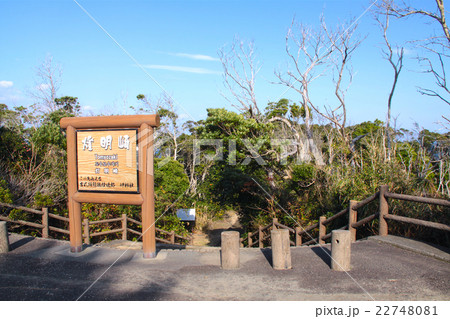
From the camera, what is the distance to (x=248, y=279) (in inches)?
182

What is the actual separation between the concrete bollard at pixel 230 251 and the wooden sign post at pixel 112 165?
1.23 metres

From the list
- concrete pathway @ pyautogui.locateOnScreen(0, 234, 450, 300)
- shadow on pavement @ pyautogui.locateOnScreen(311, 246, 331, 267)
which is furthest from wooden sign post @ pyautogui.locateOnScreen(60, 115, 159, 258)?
shadow on pavement @ pyautogui.locateOnScreen(311, 246, 331, 267)

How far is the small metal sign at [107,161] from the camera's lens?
5473 millimetres

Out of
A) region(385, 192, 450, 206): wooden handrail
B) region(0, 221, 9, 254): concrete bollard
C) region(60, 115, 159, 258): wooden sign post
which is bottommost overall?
region(0, 221, 9, 254): concrete bollard

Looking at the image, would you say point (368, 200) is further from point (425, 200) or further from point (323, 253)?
point (323, 253)

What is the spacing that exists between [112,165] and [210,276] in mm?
2418

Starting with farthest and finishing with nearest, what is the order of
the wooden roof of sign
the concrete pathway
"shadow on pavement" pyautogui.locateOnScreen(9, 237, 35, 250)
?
"shadow on pavement" pyautogui.locateOnScreen(9, 237, 35, 250) < the wooden roof of sign < the concrete pathway

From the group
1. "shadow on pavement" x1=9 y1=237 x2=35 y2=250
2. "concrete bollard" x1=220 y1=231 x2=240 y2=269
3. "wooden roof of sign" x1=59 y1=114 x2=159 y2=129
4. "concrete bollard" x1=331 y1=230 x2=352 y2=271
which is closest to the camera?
"concrete bollard" x1=331 y1=230 x2=352 y2=271

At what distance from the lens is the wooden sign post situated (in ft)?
17.7

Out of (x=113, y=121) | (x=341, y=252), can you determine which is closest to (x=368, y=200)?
(x=341, y=252)

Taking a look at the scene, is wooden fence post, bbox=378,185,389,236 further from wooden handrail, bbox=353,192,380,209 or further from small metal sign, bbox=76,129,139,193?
small metal sign, bbox=76,129,139,193

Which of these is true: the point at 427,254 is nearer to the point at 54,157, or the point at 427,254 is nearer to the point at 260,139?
the point at 260,139

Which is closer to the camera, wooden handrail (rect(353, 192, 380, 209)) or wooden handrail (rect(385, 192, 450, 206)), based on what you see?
wooden handrail (rect(385, 192, 450, 206))

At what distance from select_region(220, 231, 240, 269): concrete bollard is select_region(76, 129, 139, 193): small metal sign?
165cm
